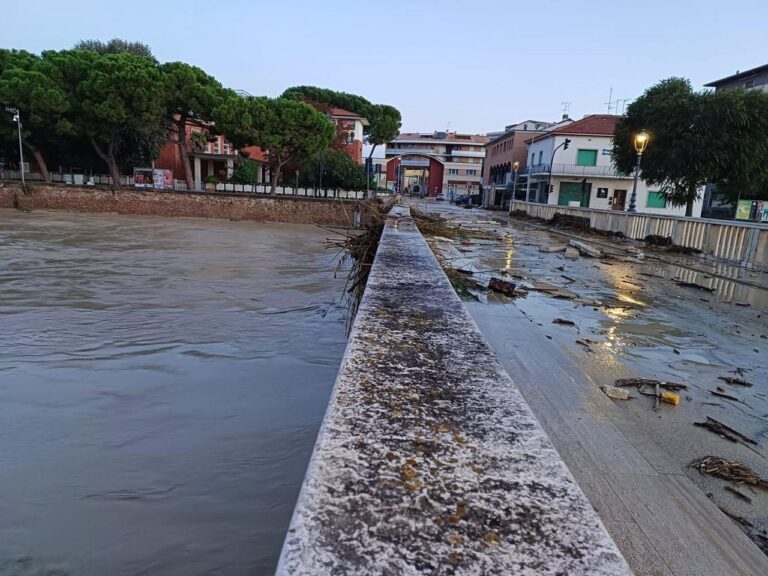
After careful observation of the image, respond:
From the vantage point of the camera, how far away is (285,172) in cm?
4384

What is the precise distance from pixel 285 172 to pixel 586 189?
2620 cm

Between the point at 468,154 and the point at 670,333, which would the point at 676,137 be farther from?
the point at 468,154

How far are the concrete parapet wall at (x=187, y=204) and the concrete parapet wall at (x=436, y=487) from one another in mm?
28917

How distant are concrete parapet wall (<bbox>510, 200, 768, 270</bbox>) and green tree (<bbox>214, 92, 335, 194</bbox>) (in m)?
18.1

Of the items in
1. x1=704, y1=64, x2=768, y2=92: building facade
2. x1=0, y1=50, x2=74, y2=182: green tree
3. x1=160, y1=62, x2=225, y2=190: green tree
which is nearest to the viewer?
x1=0, y1=50, x2=74, y2=182: green tree

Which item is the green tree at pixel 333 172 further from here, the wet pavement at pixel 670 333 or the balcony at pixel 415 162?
the balcony at pixel 415 162

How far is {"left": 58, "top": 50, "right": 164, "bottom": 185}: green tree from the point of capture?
92.8 ft

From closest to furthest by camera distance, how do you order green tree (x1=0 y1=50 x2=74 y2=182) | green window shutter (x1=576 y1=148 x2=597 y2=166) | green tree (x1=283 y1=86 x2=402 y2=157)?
green tree (x1=0 y1=50 x2=74 y2=182) → green window shutter (x1=576 y1=148 x2=597 y2=166) → green tree (x1=283 y1=86 x2=402 y2=157)

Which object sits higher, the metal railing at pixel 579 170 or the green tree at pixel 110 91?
the green tree at pixel 110 91

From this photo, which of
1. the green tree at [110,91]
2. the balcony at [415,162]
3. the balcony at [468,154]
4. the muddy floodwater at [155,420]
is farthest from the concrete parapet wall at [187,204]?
the balcony at [468,154]

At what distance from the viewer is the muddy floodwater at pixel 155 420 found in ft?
8.82

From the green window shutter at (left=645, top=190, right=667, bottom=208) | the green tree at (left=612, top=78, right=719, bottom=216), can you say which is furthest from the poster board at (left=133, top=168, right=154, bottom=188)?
the green window shutter at (left=645, top=190, right=667, bottom=208)

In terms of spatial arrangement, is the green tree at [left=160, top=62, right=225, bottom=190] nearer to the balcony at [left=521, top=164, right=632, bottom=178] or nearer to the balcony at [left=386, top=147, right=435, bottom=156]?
the balcony at [left=521, top=164, right=632, bottom=178]

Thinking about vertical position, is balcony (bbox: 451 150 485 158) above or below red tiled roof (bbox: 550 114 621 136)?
above
